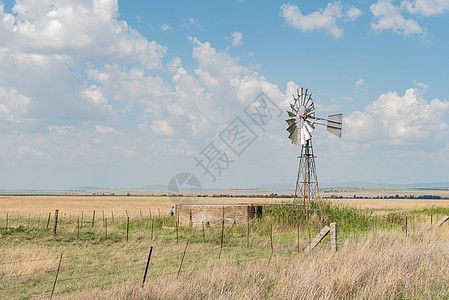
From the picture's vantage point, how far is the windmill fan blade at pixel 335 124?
79.8 ft

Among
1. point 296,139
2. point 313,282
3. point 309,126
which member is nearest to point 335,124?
point 309,126

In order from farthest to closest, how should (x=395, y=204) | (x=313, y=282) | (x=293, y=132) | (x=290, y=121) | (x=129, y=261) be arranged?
1. (x=395, y=204)
2. (x=290, y=121)
3. (x=293, y=132)
4. (x=129, y=261)
5. (x=313, y=282)

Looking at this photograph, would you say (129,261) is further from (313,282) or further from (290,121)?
(290,121)

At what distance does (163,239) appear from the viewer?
64.5ft

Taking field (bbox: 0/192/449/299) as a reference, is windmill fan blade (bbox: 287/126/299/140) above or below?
above

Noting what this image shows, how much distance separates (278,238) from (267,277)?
10344 millimetres

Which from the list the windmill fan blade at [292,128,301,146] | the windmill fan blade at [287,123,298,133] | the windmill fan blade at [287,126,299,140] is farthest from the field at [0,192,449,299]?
the windmill fan blade at [287,123,298,133]

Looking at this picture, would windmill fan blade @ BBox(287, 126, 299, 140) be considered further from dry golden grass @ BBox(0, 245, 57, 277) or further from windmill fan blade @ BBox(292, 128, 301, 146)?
dry golden grass @ BBox(0, 245, 57, 277)

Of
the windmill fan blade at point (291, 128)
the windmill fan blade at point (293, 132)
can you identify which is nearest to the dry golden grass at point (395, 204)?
the windmill fan blade at point (293, 132)

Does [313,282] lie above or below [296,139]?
below

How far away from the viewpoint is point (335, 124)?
2450cm

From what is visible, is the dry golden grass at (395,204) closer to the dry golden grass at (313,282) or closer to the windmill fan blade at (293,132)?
the windmill fan blade at (293,132)

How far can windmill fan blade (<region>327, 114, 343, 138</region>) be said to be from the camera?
24.3 meters

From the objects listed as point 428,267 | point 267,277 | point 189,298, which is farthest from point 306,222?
point 189,298
